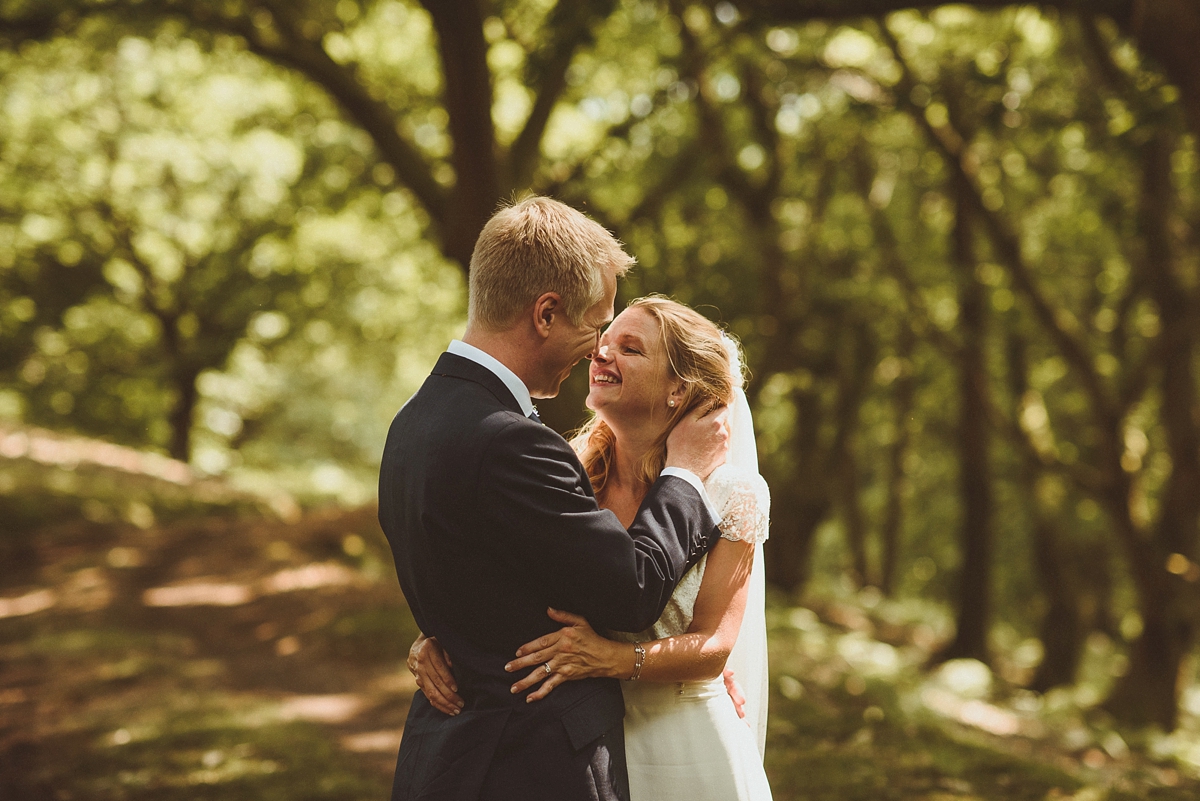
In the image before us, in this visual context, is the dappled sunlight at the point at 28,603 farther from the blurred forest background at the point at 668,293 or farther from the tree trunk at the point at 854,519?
the tree trunk at the point at 854,519

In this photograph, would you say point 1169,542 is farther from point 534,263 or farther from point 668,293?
point 534,263

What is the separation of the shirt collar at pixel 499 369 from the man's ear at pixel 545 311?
0.44 feet

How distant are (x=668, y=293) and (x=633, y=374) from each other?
9.95m

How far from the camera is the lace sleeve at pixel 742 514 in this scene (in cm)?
273

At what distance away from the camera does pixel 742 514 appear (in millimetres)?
2729

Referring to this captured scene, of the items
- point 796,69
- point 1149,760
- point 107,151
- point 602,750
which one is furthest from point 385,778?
point 107,151

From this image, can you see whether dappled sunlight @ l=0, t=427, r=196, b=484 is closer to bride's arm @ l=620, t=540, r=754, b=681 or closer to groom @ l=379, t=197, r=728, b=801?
groom @ l=379, t=197, r=728, b=801

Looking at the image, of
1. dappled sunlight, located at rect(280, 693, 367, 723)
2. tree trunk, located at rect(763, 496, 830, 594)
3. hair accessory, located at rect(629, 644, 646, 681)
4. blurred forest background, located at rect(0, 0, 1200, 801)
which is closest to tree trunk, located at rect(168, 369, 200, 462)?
blurred forest background, located at rect(0, 0, 1200, 801)

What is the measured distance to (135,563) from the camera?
46.3 feet

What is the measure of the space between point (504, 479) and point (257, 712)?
6.62 meters

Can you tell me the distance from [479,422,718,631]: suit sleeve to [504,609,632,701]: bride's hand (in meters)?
0.06

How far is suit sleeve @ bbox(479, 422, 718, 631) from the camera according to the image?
2.26m

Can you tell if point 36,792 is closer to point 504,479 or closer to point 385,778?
point 385,778

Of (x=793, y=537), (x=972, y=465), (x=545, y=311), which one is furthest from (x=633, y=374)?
(x=793, y=537)
